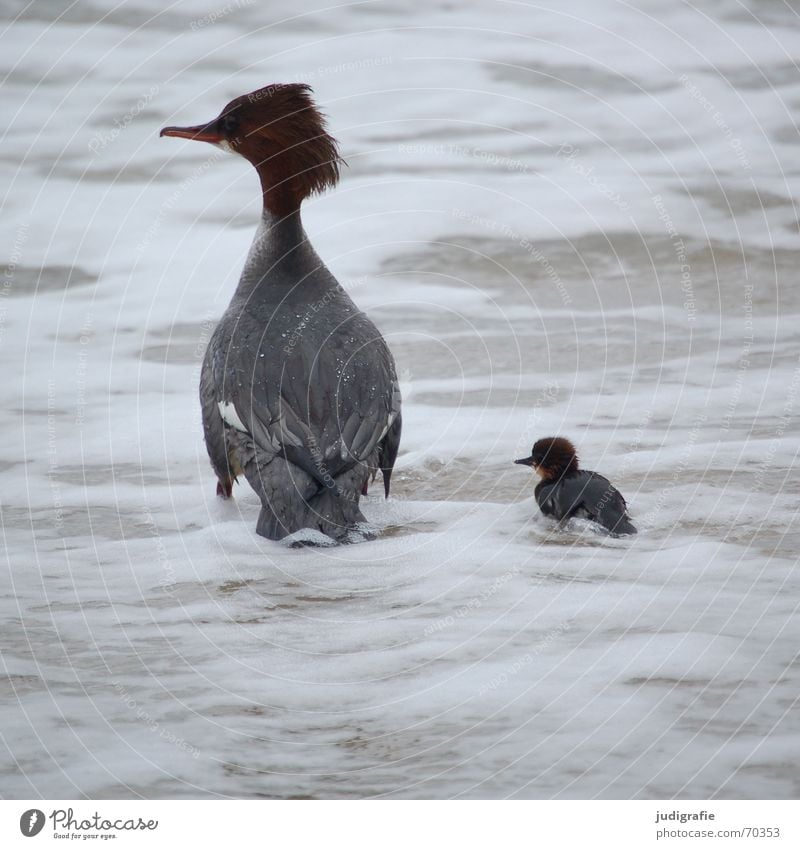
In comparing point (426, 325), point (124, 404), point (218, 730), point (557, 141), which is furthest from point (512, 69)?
point (218, 730)

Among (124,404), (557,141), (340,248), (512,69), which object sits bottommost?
(124,404)

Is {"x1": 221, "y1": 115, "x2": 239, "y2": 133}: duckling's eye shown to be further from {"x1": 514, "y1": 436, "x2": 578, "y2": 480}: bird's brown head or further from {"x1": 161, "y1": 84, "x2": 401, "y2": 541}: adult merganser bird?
{"x1": 514, "y1": 436, "x2": 578, "y2": 480}: bird's brown head

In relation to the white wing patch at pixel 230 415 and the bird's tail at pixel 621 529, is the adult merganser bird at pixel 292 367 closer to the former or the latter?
the white wing patch at pixel 230 415

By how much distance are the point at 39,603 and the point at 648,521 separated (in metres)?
2.64

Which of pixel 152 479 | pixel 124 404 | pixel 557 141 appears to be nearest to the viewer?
pixel 152 479

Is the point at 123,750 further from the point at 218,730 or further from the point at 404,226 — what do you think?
the point at 404,226

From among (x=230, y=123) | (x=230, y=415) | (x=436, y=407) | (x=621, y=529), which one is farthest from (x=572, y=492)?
(x=230, y=123)
